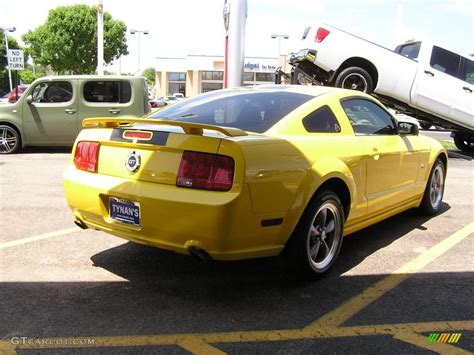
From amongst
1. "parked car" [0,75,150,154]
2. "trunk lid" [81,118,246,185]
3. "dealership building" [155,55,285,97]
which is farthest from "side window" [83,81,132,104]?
"dealership building" [155,55,285,97]

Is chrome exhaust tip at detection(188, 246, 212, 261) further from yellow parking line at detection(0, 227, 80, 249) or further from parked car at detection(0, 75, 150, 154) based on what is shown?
parked car at detection(0, 75, 150, 154)

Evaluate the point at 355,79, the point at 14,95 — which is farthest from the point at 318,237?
the point at 14,95

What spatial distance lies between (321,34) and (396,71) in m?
1.92

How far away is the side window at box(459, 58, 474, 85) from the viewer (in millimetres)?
11750

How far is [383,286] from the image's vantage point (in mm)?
3910

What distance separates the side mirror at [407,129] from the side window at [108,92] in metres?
7.39

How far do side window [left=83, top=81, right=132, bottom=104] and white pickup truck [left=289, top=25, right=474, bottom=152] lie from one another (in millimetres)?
4021

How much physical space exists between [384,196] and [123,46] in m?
51.5

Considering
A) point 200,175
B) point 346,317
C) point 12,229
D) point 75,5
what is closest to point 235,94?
point 200,175

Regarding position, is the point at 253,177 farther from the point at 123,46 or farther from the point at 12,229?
the point at 123,46

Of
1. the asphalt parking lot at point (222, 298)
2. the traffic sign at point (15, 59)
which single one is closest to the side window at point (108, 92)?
the asphalt parking lot at point (222, 298)

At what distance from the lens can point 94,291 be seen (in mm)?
3633

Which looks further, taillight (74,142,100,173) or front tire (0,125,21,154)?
front tire (0,125,21,154)

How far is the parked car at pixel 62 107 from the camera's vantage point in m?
10.9
